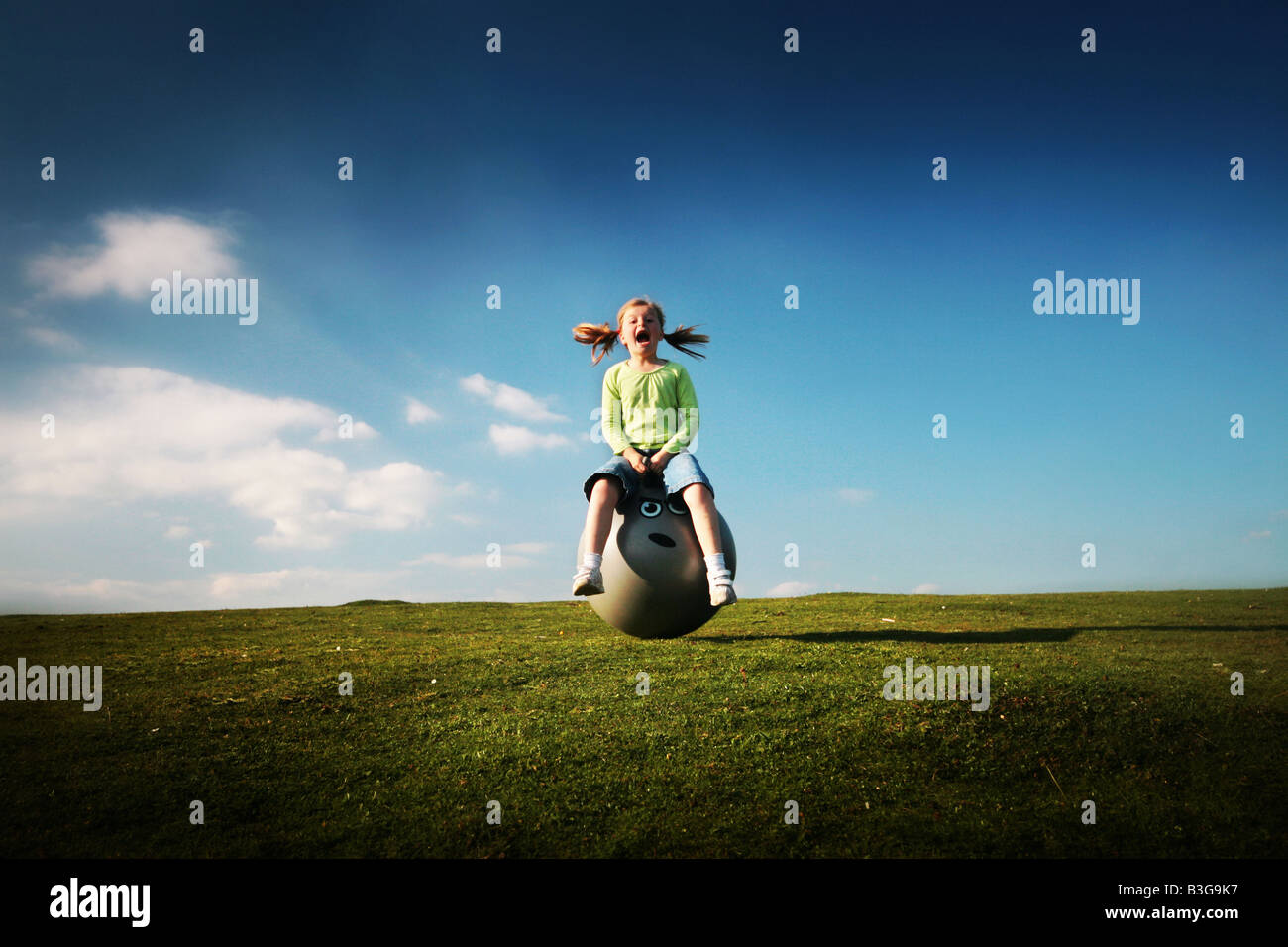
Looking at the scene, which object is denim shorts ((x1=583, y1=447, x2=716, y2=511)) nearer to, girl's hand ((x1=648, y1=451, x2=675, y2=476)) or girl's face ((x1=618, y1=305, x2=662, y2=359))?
girl's hand ((x1=648, y1=451, x2=675, y2=476))

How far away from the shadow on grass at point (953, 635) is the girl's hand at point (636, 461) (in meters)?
3.58

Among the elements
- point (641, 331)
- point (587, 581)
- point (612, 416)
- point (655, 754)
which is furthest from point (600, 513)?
point (655, 754)

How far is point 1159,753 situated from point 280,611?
16889 mm

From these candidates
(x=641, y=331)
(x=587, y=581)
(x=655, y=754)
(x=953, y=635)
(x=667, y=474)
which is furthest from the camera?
(x=953, y=635)

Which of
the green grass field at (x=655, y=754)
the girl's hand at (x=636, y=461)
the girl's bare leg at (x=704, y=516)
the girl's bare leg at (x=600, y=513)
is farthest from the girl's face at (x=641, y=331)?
the green grass field at (x=655, y=754)

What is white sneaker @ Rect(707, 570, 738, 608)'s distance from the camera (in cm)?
779

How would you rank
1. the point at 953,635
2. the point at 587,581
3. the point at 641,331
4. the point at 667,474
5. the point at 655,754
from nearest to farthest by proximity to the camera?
1. the point at 655,754
2. the point at 587,581
3. the point at 667,474
4. the point at 641,331
5. the point at 953,635

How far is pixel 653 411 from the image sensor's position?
8.69m

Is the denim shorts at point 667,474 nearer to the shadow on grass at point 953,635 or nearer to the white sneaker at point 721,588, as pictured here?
the white sneaker at point 721,588

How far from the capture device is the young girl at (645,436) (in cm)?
805

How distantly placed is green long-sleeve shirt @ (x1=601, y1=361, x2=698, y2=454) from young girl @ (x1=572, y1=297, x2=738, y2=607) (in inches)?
0.4

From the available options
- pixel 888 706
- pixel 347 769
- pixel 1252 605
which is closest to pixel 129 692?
pixel 347 769

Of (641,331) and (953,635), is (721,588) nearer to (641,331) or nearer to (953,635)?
(641,331)

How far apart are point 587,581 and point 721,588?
4.43 ft
